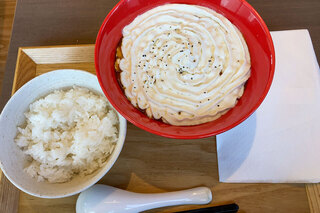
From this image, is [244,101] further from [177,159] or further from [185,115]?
[177,159]

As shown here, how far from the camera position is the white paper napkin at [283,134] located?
3.20 feet

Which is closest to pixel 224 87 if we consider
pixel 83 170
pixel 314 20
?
pixel 83 170

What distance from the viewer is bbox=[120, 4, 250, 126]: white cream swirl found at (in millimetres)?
841

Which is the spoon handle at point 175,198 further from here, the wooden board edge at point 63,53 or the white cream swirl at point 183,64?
the wooden board edge at point 63,53

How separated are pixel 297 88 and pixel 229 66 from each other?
0.46m

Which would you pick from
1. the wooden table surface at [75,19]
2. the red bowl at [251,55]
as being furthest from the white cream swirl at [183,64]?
the wooden table surface at [75,19]

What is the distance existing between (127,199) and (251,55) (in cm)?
75

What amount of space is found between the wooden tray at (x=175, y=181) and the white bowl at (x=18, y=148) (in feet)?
0.46

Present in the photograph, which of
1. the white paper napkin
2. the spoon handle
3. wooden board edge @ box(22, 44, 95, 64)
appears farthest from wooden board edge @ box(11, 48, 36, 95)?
the white paper napkin

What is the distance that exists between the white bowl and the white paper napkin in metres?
0.51

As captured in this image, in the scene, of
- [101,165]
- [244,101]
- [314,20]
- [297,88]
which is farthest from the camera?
[314,20]

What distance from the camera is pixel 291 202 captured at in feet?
3.11

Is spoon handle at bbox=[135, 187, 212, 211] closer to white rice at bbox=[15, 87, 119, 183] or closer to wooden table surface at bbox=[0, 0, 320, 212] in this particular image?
white rice at bbox=[15, 87, 119, 183]

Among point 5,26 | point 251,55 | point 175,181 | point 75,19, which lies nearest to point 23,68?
point 75,19
